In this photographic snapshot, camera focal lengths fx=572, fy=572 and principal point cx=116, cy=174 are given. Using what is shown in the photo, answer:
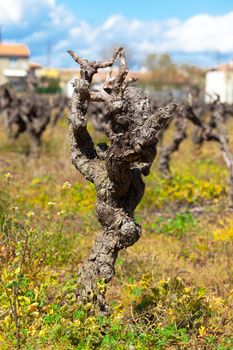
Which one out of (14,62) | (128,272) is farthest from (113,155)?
(14,62)

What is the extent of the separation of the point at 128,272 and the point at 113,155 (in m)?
2.30

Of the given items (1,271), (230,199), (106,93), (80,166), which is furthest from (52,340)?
(230,199)

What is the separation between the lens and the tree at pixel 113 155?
4531 mm

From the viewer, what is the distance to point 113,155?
4633 mm

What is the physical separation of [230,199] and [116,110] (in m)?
6.84

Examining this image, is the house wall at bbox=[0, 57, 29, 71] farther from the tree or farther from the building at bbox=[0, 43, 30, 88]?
the tree

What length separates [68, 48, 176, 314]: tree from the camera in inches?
178

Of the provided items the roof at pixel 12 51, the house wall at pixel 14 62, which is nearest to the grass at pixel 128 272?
the house wall at pixel 14 62

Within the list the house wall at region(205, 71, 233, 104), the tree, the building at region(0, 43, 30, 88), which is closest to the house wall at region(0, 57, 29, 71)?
the building at region(0, 43, 30, 88)

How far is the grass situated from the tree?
1.11ft

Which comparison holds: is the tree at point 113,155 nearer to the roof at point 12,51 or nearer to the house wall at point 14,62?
the house wall at point 14,62

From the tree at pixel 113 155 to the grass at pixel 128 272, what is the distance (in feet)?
1.11

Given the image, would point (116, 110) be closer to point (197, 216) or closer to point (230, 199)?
point (197, 216)

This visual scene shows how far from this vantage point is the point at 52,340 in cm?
425
